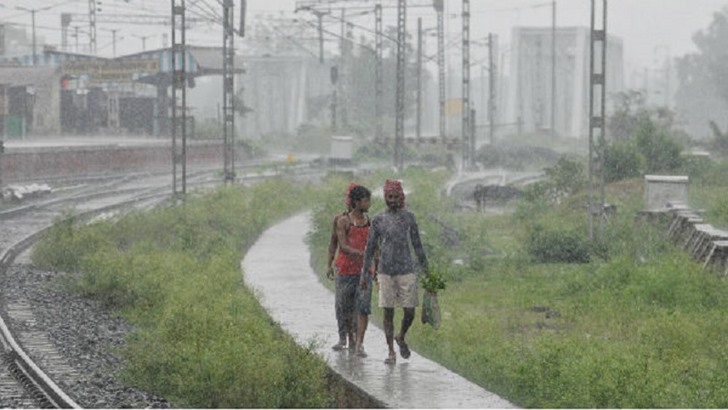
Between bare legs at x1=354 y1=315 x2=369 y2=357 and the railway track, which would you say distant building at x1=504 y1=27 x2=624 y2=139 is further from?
bare legs at x1=354 y1=315 x2=369 y2=357

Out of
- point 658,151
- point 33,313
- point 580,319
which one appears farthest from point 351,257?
point 658,151

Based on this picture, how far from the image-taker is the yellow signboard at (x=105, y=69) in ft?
229

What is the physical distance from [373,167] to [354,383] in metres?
48.0

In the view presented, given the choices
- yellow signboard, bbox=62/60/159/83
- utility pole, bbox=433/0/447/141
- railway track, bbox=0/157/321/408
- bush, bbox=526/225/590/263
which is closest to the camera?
railway track, bbox=0/157/321/408

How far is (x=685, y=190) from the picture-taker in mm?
29047

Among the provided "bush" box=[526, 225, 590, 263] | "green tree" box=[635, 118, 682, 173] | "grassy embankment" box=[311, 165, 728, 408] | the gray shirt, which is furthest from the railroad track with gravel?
"green tree" box=[635, 118, 682, 173]

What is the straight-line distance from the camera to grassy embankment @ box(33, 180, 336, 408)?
11.2 meters

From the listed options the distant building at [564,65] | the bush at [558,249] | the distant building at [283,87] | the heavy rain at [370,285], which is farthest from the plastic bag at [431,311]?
the distant building at [283,87]

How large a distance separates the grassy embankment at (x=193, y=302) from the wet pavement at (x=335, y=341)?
349mm

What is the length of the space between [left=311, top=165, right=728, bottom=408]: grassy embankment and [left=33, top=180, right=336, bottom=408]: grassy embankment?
168 centimetres

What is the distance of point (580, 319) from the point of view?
54.8 ft

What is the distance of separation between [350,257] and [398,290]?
32.3 inches

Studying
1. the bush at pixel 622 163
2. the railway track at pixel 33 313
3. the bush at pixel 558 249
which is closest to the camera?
the railway track at pixel 33 313

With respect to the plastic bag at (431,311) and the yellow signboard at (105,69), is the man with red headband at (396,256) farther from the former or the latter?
the yellow signboard at (105,69)
